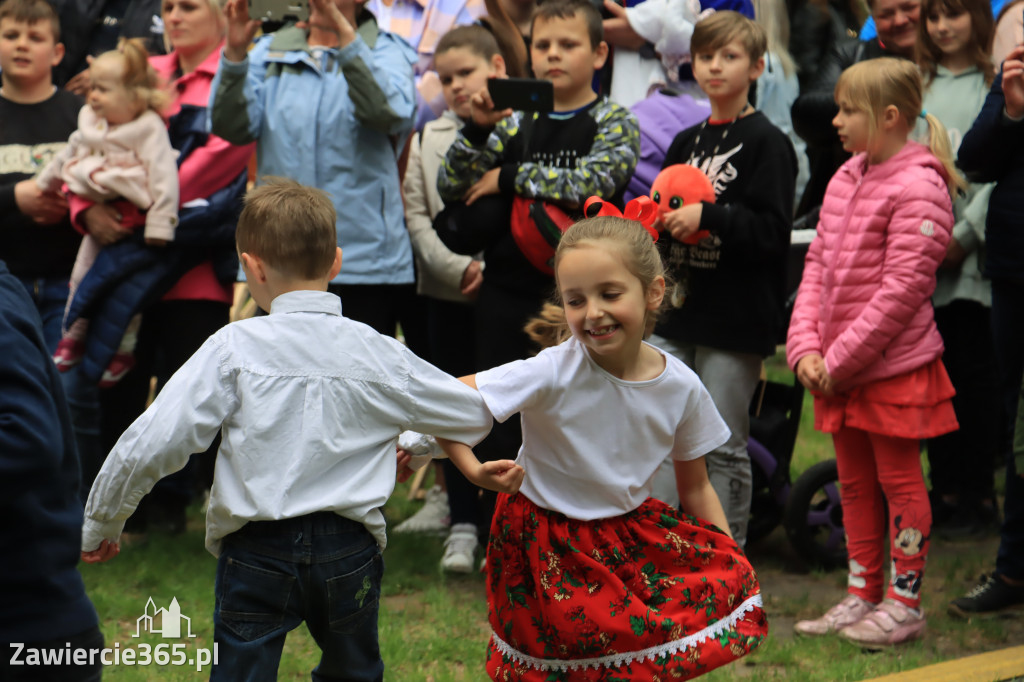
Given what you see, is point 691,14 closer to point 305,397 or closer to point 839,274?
point 839,274

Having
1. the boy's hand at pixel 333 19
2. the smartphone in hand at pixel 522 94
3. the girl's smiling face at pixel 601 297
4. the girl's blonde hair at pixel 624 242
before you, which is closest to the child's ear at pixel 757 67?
the smartphone in hand at pixel 522 94

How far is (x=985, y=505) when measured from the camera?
5332 mm

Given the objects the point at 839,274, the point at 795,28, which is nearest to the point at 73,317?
the point at 839,274

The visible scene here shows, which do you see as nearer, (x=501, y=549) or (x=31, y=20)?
(x=501, y=549)

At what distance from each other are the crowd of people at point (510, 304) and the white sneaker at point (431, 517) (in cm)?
2

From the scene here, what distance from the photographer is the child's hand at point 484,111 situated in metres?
4.25

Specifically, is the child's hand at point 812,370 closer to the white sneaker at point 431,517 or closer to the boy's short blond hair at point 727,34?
the boy's short blond hair at point 727,34

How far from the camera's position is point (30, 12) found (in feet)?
17.0

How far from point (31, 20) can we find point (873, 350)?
12.4 ft

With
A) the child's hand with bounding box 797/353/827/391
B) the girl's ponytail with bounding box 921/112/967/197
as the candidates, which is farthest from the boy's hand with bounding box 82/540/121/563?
the girl's ponytail with bounding box 921/112/967/197

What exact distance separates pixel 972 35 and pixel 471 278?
7.32 feet

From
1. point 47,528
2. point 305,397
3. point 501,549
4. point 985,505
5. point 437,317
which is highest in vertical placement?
point 305,397

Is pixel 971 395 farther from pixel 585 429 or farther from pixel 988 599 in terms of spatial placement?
pixel 585 429

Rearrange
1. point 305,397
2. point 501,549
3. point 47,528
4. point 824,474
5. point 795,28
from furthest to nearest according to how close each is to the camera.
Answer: point 795,28 < point 824,474 < point 501,549 < point 305,397 < point 47,528
